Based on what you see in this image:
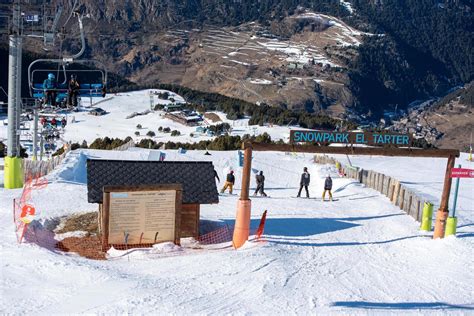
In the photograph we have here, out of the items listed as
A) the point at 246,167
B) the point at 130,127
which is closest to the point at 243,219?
the point at 246,167

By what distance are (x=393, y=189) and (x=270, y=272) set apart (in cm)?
1261

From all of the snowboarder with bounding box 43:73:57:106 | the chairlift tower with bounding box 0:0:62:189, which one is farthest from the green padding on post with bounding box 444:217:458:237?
the chairlift tower with bounding box 0:0:62:189

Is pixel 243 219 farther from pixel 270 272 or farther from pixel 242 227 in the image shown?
pixel 270 272

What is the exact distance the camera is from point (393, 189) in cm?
2650

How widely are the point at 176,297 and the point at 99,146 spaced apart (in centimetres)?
4433

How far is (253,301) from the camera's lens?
13477 millimetres

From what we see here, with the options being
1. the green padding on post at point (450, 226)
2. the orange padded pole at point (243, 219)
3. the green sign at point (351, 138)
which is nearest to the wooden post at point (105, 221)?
the orange padded pole at point (243, 219)

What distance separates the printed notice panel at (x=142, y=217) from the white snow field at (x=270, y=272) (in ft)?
1.72

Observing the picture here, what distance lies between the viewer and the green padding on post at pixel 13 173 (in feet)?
80.2

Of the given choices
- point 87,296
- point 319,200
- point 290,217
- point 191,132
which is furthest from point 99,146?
point 87,296

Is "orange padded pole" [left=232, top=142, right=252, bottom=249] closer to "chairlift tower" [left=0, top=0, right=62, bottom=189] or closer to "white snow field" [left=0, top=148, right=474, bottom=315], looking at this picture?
"white snow field" [left=0, top=148, right=474, bottom=315]

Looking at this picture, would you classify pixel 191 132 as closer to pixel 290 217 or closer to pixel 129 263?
pixel 290 217

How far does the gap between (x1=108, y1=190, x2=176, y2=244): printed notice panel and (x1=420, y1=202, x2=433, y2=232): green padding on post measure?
8.15 meters

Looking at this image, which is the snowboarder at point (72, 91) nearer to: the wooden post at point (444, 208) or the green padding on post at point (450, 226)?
the wooden post at point (444, 208)
